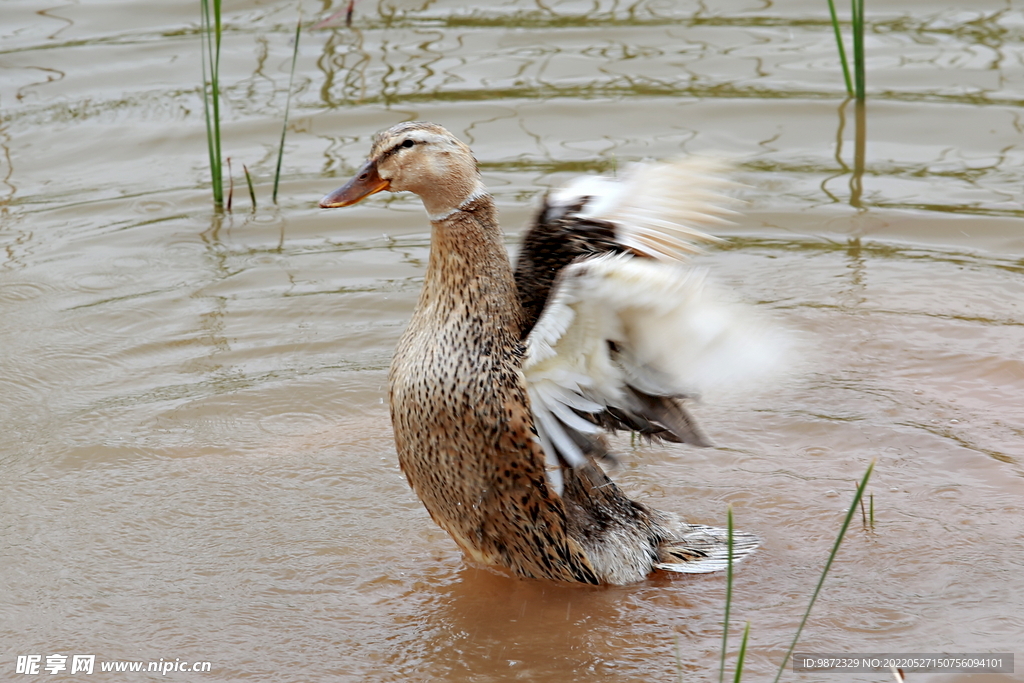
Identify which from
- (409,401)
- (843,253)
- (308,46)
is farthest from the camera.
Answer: (308,46)

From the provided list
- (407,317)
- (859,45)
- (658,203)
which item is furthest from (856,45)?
(658,203)

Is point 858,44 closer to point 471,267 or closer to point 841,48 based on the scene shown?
point 841,48

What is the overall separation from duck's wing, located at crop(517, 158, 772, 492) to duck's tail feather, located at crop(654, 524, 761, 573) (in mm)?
576

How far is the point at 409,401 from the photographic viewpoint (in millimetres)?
3527

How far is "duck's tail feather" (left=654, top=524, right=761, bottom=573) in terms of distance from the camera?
13.0 ft

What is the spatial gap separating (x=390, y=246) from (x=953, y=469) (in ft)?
9.93

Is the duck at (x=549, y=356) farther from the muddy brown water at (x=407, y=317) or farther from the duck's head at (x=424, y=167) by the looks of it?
the muddy brown water at (x=407, y=317)

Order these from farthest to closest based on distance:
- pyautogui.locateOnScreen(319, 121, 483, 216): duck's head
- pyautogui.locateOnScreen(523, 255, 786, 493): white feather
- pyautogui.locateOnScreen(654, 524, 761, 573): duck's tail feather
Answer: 1. pyautogui.locateOnScreen(654, 524, 761, 573): duck's tail feather
2. pyautogui.locateOnScreen(319, 121, 483, 216): duck's head
3. pyautogui.locateOnScreen(523, 255, 786, 493): white feather

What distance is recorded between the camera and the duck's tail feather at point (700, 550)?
3.95 m

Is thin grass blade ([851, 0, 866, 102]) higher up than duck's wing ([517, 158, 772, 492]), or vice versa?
thin grass blade ([851, 0, 866, 102])

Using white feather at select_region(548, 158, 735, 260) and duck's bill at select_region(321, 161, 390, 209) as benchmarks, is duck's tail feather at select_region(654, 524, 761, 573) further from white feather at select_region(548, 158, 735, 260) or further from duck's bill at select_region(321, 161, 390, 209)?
duck's bill at select_region(321, 161, 390, 209)

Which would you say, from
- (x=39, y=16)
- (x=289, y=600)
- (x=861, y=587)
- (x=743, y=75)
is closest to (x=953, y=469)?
(x=861, y=587)

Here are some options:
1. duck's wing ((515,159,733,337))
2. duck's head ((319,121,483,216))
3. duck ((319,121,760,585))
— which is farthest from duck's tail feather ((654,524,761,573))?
duck's head ((319,121,483,216))

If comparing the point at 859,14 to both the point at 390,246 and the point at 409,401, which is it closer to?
the point at 390,246
